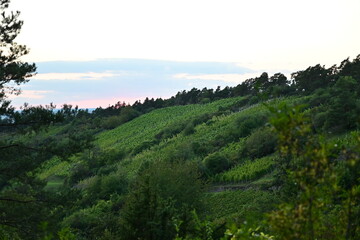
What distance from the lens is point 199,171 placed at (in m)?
45.0

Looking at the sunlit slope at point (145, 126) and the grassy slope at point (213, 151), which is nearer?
the grassy slope at point (213, 151)

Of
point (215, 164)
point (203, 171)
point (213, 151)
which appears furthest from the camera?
point (213, 151)

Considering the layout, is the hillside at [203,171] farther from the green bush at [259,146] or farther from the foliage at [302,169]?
the green bush at [259,146]

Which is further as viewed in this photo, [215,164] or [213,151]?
[213,151]

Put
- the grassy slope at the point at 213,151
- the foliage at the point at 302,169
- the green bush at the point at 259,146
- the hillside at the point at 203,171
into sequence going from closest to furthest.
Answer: the foliage at the point at 302,169 < the hillside at the point at 203,171 < the grassy slope at the point at 213,151 < the green bush at the point at 259,146

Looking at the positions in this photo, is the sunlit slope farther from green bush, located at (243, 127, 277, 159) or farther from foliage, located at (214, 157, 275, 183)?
foliage, located at (214, 157, 275, 183)

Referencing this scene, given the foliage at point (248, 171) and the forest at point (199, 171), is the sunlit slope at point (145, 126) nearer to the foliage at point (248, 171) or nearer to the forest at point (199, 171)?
the forest at point (199, 171)

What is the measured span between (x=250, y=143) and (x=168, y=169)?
62.2 ft

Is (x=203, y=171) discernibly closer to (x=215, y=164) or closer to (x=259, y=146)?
(x=215, y=164)

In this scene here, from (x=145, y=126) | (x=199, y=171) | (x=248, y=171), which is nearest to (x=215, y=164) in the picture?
(x=199, y=171)

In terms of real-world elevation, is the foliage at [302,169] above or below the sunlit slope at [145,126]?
above


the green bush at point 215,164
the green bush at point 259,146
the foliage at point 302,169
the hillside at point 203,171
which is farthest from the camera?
the green bush at point 259,146

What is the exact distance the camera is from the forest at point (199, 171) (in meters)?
3.55

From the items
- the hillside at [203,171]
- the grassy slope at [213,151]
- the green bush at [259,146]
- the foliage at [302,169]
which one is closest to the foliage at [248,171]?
the grassy slope at [213,151]
